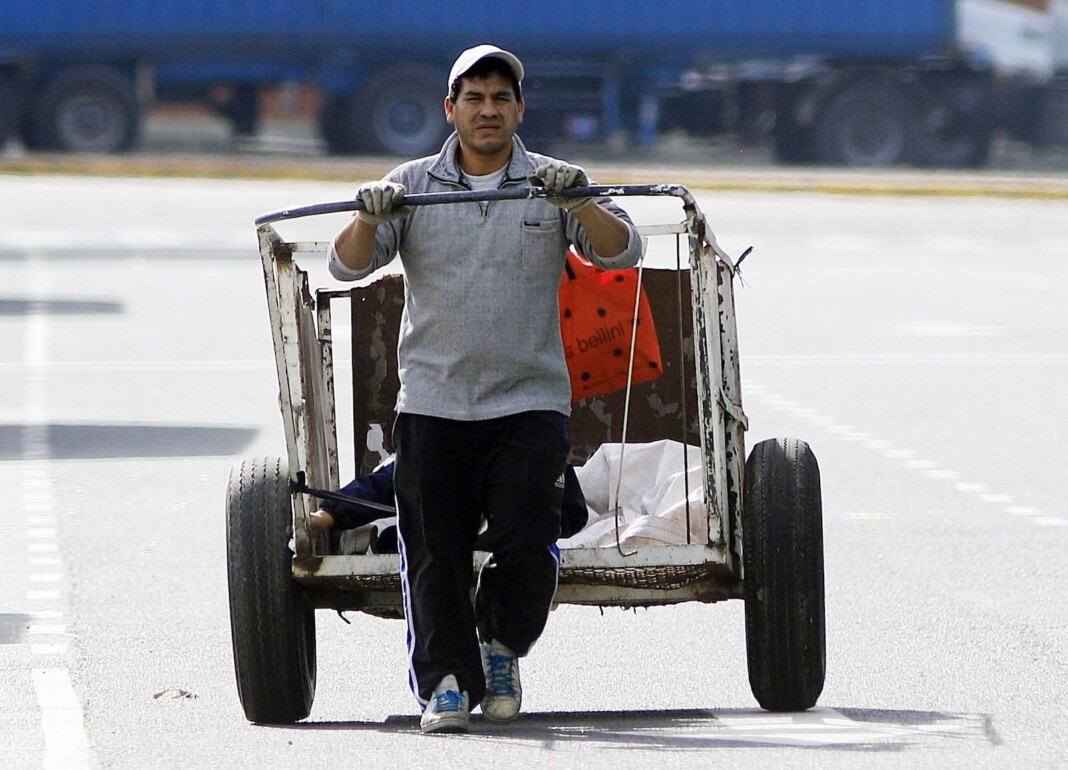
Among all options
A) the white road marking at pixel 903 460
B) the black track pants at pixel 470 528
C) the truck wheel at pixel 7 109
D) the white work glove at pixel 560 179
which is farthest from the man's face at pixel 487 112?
the truck wheel at pixel 7 109

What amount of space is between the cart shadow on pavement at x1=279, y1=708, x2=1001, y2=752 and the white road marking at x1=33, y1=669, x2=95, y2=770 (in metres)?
0.56

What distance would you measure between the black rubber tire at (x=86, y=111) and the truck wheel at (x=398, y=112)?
3.95m

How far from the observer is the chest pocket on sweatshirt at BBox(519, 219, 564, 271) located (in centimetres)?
546

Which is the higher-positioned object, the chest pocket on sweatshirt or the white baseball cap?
the white baseball cap

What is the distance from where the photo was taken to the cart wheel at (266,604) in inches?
225

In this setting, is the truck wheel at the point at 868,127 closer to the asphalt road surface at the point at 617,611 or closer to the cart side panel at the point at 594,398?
the asphalt road surface at the point at 617,611

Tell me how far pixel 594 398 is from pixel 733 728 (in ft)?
4.89

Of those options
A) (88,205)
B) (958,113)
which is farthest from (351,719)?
(958,113)

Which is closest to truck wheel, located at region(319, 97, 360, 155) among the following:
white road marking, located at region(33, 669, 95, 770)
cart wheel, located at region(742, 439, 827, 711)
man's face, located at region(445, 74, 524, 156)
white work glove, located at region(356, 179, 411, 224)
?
white road marking, located at region(33, 669, 95, 770)

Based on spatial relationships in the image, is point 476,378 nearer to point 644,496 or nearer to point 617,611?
point 644,496

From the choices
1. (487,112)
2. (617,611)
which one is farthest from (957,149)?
(487,112)

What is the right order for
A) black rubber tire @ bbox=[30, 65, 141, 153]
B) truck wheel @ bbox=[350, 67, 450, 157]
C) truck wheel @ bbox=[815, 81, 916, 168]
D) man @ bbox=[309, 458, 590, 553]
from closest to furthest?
man @ bbox=[309, 458, 590, 553] < truck wheel @ bbox=[815, 81, 916, 168] < black rubber tire @ bbox=[30, 65, 141, 153] < truck wheel @ bbox=[350, 67, 450, 157]

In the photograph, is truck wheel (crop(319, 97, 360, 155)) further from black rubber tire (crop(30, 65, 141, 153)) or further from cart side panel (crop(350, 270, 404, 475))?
cart side panel (crop(350, 270, 404, 475))

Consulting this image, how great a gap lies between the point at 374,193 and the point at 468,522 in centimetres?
88
